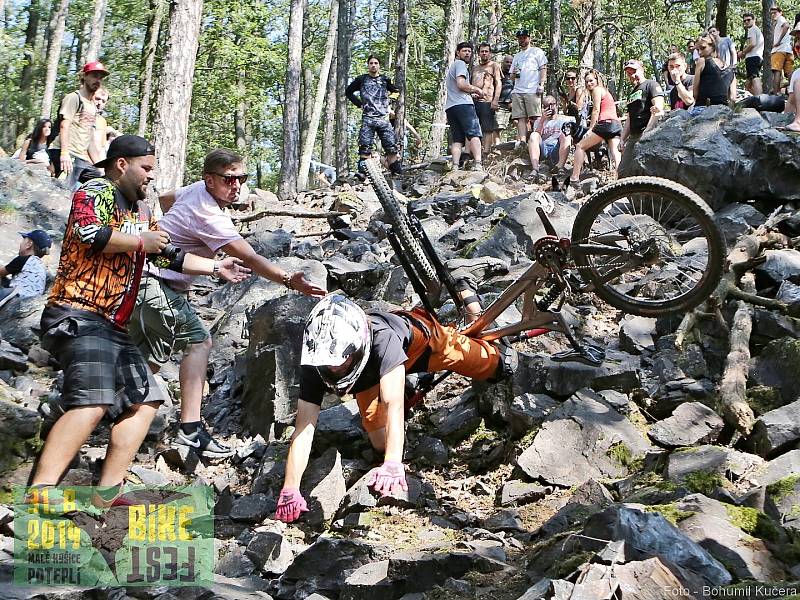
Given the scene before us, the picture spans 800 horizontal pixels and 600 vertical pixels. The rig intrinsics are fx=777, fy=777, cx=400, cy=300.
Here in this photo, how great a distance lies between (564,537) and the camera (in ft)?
14.1

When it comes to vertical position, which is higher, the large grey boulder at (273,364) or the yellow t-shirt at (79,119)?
the yellow t-shirt at (79,119)

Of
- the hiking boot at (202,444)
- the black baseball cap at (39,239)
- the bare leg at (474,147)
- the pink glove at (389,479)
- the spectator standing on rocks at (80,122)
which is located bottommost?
the hiking boot at (202,444)

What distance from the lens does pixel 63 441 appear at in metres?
4.39

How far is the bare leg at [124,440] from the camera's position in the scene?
4.77 metres

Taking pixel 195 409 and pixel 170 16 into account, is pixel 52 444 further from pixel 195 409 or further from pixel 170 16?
pixel 170 16

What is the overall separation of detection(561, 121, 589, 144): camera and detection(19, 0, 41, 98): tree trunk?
2231 cm

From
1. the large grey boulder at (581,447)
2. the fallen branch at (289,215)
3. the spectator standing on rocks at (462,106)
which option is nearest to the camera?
the large grey boulder at (581,447)

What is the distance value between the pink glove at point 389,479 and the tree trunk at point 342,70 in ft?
59.2

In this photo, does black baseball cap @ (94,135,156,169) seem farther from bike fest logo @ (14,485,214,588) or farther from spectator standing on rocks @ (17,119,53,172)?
spectator standing on rocks @ (17,119,53,172)

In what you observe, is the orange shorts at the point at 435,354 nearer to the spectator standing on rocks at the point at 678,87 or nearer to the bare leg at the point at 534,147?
the spectator standing on rocks at the point at 678,87

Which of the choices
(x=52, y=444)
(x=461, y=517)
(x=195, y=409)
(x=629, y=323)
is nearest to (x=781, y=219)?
(x=629, y=323)

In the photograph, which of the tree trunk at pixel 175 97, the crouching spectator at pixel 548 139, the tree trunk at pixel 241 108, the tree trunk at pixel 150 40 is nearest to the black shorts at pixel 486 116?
the crouching spectator at pixel 548 139

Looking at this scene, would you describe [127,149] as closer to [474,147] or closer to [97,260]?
[97,260]

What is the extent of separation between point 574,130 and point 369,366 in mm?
10691
